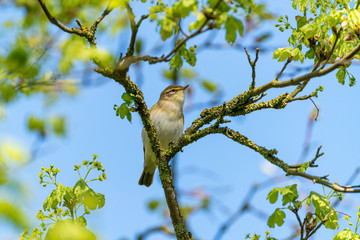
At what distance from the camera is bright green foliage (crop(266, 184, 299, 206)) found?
4.27 m

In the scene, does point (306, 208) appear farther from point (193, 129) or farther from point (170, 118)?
point (170, 118)

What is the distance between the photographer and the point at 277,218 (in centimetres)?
442

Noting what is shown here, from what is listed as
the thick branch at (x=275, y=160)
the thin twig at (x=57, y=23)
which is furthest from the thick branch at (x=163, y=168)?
the thick branch at (x=275, y=160)

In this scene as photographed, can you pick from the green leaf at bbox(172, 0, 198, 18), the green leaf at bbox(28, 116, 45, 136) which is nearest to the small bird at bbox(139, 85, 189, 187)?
the green leaf at bbox(28, 116, 45, 136)

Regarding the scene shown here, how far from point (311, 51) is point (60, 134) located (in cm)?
287

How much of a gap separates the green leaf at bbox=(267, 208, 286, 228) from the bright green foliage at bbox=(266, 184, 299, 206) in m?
0.13

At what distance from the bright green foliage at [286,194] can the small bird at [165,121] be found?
3996 mm

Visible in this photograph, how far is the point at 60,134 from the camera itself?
4.94 metres

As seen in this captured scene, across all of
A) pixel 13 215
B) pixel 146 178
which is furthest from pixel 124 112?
pixel 146 178

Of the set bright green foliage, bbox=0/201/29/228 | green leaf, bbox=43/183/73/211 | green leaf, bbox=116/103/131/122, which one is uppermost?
green leaf, bbox=116/103/131/122

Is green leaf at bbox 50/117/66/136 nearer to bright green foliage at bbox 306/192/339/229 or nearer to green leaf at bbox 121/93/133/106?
green leaf at bbox 121/93/133/106

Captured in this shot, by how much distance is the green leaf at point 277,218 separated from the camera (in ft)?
14.5

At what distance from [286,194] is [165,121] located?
4202mm

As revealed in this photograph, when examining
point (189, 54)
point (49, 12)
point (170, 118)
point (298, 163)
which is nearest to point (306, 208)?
point (298, 163)
